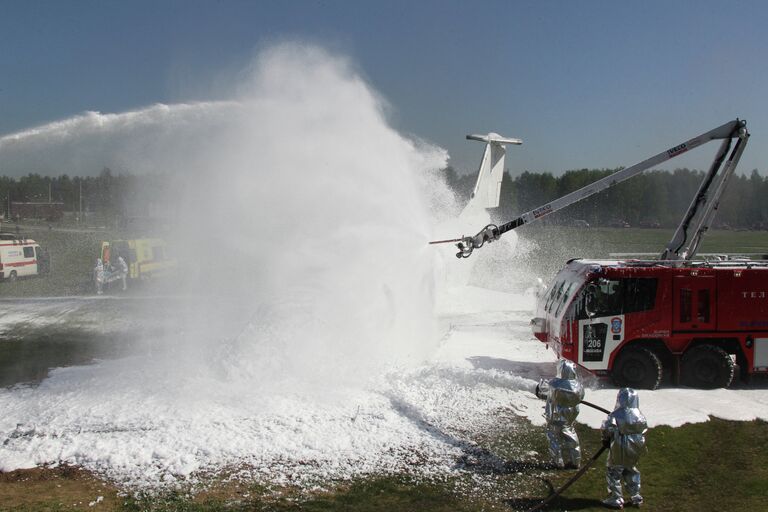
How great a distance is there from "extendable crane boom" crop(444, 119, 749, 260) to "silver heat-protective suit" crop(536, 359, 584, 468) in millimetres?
5774

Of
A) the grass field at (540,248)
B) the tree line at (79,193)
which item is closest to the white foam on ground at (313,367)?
the grass field at (540,248)

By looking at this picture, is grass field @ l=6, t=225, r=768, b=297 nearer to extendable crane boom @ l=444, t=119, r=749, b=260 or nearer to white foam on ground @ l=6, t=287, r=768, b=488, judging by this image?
extendable crane boom @ l=444, t=119, r=749, b=260

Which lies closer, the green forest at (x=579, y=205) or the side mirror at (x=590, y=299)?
the side mirror at (x=590, y=299)

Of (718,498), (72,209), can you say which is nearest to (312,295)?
(718,498)

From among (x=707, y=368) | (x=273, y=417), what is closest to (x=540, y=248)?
(x=707, y=368)

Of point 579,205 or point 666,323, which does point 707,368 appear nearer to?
point 666,323

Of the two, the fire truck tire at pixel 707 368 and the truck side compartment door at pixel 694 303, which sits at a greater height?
the truck side compartment door at pixel 694 303

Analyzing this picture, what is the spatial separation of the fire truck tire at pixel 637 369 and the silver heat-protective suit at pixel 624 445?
16.6 ft

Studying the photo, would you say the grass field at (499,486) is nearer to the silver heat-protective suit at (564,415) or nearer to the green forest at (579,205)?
the silver heat-protective suit at (564,415)

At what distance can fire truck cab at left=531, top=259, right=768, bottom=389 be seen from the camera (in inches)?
477

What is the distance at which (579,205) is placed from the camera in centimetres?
8944

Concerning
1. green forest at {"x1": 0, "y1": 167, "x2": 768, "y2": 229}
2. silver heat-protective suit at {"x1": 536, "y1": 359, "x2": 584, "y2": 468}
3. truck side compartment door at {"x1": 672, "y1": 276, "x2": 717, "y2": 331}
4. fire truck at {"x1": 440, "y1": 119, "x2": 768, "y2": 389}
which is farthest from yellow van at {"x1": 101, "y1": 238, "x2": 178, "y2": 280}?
silver heat-protective suit at {"x1": 536, "y1": 359, "x2": 584, "y2": 468}

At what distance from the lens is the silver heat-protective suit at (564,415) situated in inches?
328

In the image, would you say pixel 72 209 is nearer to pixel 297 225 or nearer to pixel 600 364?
pixel 297 225
